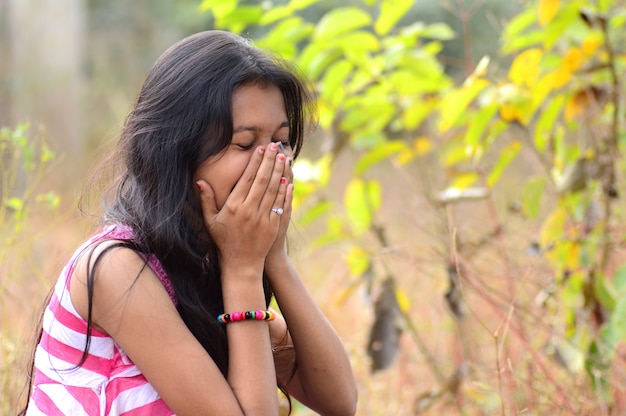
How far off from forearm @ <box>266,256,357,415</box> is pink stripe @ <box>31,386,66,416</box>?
0.43 metres

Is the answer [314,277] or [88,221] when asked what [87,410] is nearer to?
[88,221]

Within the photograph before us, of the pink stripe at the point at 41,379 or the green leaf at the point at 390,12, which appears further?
the green leaf at the point at 390,12

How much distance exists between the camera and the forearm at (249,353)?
132 centimetres

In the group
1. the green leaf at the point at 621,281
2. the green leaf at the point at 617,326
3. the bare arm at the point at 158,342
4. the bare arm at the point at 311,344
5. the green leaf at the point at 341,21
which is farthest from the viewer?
the green leaf at the point at 341,21

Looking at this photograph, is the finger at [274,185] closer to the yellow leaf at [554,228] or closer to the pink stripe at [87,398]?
the pink stripe at [87,398]

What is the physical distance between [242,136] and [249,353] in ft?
1.19

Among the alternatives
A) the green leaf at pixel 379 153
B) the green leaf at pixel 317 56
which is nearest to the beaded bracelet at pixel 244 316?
the green leaf at pixel 317 56

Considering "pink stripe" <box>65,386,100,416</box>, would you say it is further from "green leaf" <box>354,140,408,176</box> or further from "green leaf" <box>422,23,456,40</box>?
"green leaf" <box>422,23,456,40</box>

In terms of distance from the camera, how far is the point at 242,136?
1383 millimetres

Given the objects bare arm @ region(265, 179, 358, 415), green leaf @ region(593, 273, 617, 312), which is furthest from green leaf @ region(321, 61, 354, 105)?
bare arm @ region(265, 179, 358, 415)

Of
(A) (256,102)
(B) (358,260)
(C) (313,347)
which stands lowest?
(B) (358,260)

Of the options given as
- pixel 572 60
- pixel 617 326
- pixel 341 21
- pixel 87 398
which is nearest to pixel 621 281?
pixel 617 326

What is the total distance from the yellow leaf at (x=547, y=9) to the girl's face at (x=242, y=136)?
951mm

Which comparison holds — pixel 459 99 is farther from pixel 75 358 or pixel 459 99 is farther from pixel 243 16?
pixel 75 358
